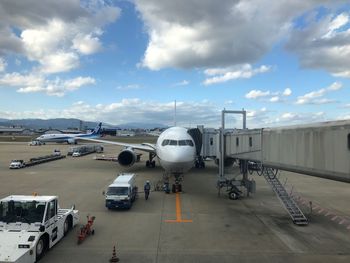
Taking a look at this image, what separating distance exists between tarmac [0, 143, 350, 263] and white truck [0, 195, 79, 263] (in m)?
0.62

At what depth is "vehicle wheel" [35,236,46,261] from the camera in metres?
13.2

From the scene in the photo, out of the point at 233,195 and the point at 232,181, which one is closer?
the point at 233,195

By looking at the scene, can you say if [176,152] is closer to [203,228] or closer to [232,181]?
[232,181]

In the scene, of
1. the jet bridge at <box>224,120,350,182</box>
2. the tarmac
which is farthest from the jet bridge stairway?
the jet bridge at <box>224,120,350,182</box>

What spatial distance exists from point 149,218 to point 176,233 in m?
3.27

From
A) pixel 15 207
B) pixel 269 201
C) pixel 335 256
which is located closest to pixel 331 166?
pixel 335 256

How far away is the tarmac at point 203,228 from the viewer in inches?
553

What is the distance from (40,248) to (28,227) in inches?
40.2

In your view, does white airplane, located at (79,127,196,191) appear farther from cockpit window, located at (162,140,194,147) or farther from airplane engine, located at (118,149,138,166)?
airplane engine, located at (118,149,138,166)

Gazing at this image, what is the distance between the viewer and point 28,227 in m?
13.9

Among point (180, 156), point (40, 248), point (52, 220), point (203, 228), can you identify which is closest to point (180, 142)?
point (180, 156)

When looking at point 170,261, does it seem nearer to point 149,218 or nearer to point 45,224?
point 45,224

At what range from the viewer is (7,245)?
12391 millimetres

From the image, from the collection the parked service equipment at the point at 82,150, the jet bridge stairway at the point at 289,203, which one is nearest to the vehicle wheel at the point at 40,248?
the jet bridge stairway at the point at 289,203
